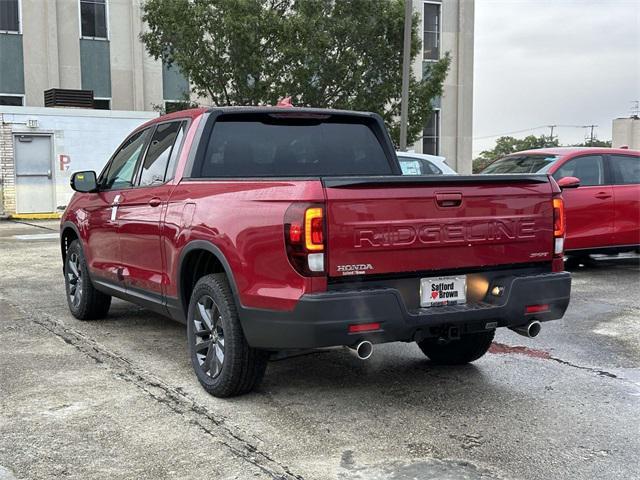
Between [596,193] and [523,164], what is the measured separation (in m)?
1.07

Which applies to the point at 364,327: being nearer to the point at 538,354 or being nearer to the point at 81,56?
the point at 538,354

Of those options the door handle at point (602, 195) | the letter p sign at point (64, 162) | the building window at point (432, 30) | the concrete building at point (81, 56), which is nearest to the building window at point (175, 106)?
the concrete building at point (81, 56)

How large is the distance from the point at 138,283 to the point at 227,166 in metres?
1.23

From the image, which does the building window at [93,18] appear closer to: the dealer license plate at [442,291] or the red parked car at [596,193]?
the red parked car at [596,193]

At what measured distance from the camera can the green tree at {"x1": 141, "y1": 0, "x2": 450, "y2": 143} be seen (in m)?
21.0

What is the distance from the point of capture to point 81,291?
7.06 metres

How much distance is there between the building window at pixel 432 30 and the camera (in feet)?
113

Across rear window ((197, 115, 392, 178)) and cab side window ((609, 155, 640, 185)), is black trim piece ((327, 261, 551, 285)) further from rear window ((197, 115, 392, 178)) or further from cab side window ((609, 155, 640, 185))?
cab side window ((609, 155, 640, 185))

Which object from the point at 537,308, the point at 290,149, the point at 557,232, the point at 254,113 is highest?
the point at 254,113

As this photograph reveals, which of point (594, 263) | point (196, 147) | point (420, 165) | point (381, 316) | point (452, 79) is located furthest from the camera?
point (452, 79)

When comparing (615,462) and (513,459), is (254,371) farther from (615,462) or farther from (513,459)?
(615,462)

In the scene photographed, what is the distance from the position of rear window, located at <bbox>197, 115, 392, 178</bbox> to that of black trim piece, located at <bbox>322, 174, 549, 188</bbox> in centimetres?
138

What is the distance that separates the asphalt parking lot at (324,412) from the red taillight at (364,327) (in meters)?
0.58

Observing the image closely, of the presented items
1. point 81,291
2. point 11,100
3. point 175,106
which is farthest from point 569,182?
point 11,100
